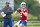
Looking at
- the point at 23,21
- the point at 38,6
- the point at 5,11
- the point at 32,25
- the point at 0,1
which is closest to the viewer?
the point at 23,21

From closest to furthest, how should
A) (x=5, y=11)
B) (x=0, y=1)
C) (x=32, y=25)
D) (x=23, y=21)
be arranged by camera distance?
(x=23, y=21)
(x=5, y=11)
(x=32, y=25)
(x=0, y=1)

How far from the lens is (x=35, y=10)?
2045 centimetres

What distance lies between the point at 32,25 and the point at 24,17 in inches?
134

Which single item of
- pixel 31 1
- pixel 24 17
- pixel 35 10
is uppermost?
pixel 24 17

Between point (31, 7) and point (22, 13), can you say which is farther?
point (31, 7)

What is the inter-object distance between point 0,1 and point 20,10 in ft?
27.4

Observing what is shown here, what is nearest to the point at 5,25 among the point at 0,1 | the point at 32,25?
the point at 32,25

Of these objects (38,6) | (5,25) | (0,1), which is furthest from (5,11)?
(38,6)

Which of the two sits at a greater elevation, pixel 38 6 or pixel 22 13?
pixel 22 13

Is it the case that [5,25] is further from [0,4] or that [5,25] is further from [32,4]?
[32,4]

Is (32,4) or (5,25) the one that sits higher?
(5,25)

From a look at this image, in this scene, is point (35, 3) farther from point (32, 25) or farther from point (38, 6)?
point (32, 25)

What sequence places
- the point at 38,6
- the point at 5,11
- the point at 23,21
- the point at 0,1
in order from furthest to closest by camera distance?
the point at 38,6 → the point at 0,1 → the point at 5,11 → the point at 23,21

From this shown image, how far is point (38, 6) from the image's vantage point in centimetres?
1930
